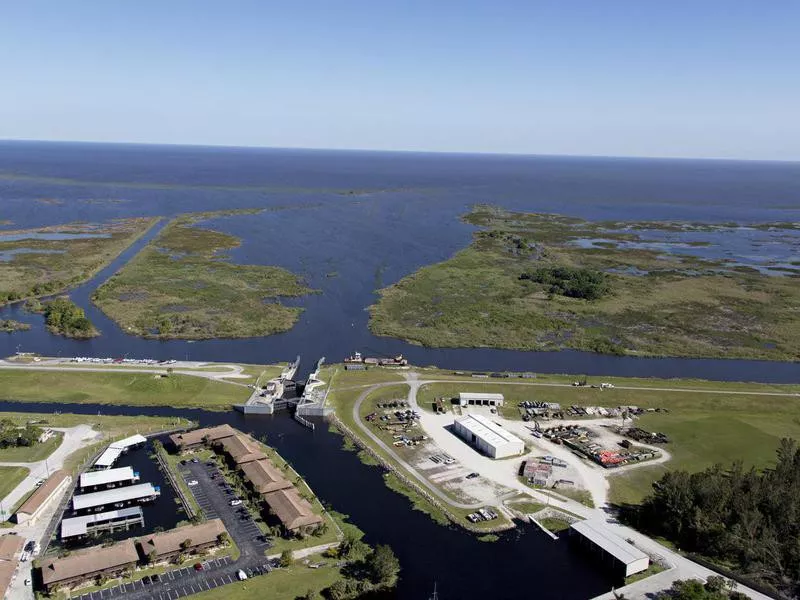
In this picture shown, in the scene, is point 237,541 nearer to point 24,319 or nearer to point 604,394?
point 604,394

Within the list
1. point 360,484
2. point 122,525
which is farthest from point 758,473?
point 122,525

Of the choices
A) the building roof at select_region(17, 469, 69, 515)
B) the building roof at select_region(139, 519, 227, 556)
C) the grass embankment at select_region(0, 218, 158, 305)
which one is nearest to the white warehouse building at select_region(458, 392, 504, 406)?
the building roof at select_region(139, 519, 227, 556)

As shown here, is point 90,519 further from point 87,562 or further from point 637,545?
point 637,545

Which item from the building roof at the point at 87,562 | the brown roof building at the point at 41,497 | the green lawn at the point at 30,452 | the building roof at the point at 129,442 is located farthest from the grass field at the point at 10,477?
the building roof at the point at 87,562

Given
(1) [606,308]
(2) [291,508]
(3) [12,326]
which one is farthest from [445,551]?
(3) [12,326]

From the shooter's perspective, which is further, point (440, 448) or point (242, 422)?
point (242, 422)

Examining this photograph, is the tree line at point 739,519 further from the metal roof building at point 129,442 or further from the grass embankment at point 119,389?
the metal roof building at point 129,442
